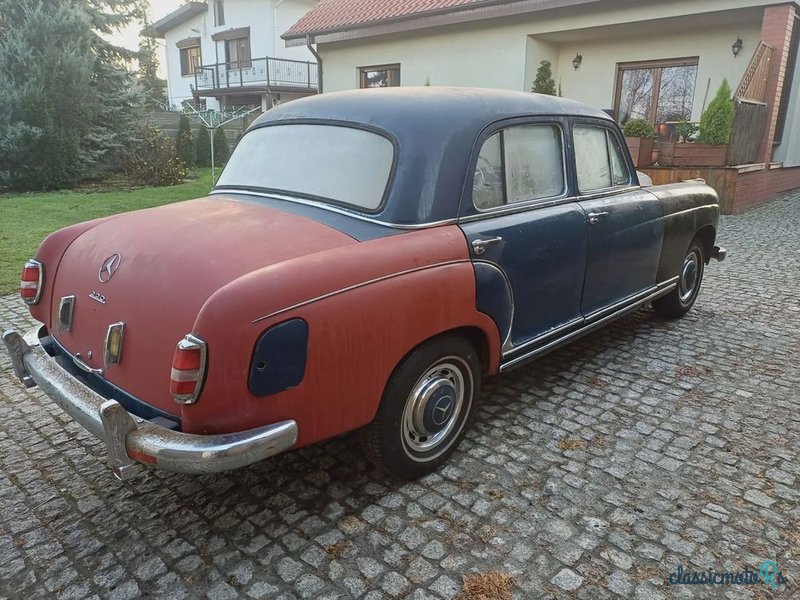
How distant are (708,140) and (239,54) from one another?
23.7 metres

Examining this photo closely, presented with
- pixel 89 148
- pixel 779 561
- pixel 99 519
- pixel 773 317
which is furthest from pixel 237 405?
pixel 89 148

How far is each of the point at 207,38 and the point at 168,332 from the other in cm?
3139

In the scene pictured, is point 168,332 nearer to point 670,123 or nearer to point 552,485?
point 552,485

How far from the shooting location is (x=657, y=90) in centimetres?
1285

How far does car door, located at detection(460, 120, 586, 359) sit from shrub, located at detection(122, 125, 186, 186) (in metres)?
13.0

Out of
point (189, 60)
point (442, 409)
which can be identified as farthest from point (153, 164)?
point (189, 60)

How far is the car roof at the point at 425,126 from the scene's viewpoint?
2.80m

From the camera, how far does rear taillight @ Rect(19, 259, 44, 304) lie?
3.02m

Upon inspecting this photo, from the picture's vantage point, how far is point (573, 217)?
3520 millimetres

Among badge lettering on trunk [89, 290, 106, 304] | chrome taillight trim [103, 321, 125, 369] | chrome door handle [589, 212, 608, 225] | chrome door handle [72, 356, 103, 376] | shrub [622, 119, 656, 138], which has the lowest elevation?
chrome door handle [72, 356, 103, 376]

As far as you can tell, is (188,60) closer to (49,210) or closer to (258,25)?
A: (258,25)

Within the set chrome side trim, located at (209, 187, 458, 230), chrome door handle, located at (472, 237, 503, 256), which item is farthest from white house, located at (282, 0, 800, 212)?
chrome side trim, located at (209, 187, 458, 230)

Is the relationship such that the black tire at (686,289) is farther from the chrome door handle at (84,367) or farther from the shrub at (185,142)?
the shrub at (185,142)

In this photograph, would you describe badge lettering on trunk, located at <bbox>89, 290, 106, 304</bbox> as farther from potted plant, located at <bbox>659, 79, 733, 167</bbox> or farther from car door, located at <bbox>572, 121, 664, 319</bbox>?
potted plant, located at <bbox>659, 79, 733, 167</bbox>
